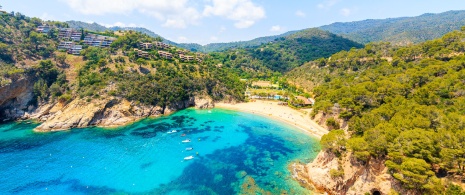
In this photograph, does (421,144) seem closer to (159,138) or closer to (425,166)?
(425,166)

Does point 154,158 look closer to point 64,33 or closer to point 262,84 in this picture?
point 262,84

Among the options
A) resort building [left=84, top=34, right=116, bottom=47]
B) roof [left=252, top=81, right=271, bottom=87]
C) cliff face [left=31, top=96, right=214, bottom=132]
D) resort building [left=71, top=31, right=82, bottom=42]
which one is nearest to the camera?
cliff face [left=31, top=96, right=214, bottom=132]

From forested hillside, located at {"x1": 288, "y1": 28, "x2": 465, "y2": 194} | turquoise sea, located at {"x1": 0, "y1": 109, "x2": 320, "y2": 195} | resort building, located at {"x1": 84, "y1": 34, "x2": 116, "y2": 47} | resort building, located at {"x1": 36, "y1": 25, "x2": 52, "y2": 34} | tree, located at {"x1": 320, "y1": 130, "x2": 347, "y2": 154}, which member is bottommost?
turquoise sea, located at {"x1": 0, "y1": 109, "x2": 320, "y2": 195}

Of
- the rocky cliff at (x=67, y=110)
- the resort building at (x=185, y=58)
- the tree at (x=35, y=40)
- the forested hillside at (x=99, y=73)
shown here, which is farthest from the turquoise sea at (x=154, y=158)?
the resort building at (x=185, y=58)

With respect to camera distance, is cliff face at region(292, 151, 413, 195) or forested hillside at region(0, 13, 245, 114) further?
forested hillside at region(0, 13, 245, 114)

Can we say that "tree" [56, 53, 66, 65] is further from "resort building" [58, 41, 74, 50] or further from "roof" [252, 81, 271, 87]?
"roof" [252, 81, 271, 87]

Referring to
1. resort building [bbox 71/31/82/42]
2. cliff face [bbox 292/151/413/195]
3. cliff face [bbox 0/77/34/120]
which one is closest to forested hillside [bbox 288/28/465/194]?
cliff face [bbox 292/151/413/195]

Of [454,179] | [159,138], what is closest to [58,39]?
[159,138]
